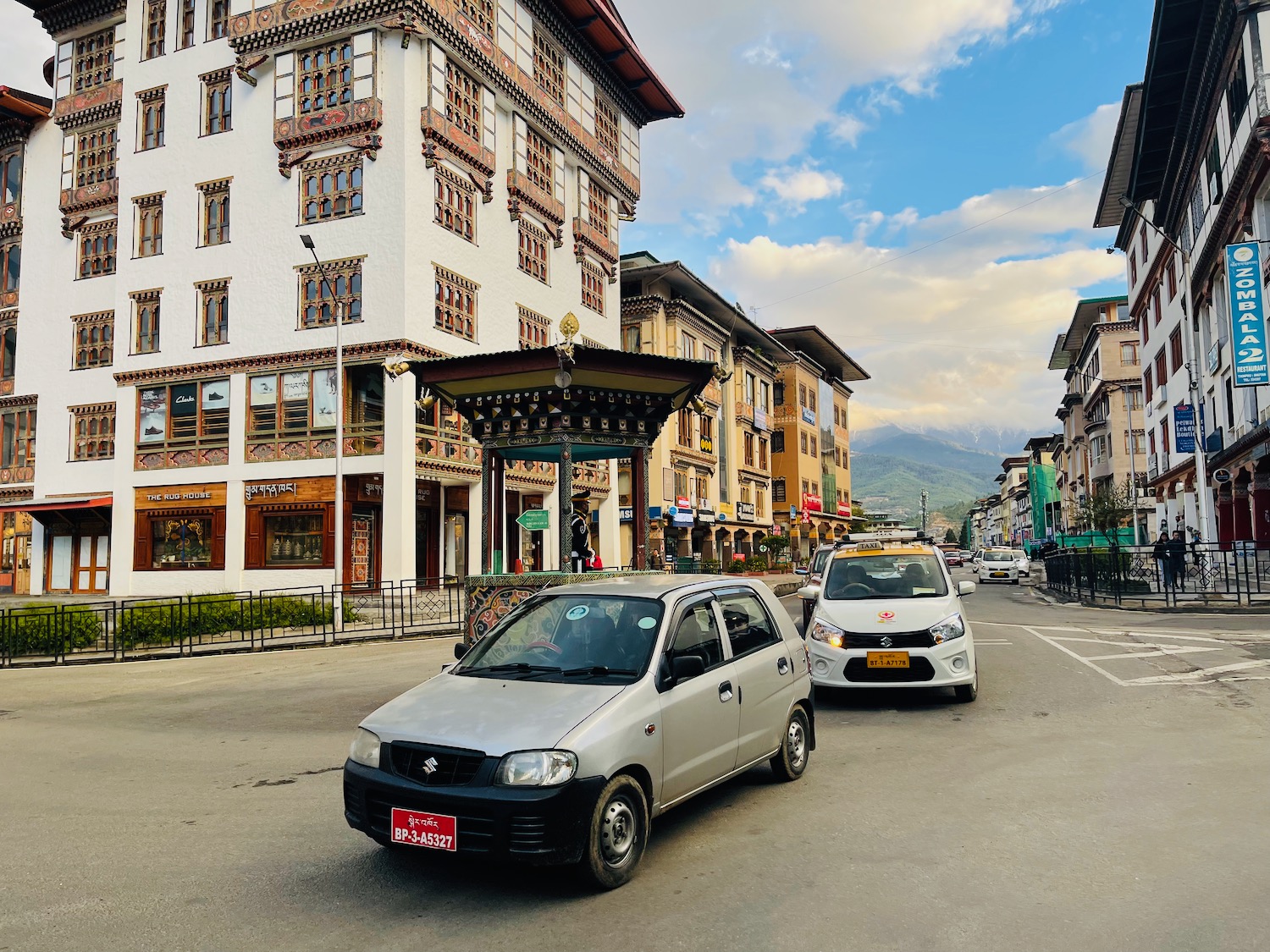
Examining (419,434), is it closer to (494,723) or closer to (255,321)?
(255,321)

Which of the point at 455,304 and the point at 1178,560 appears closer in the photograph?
the point at 1178,560

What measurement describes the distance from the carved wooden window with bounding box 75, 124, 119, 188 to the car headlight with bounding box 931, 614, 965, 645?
38427mm

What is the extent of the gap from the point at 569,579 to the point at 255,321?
2464 centimetres

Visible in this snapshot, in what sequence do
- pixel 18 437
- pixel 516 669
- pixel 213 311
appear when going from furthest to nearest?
pixel 18 437 → pixel 213 311 → pixel 516 669

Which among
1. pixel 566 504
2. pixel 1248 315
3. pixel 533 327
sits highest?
pixel 533 327

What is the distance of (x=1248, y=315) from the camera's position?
2598cm

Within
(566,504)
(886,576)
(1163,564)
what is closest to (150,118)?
(566,504)

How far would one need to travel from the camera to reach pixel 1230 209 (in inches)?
1120

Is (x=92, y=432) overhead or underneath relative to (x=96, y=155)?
underneath

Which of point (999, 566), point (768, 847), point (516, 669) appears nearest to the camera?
point (768, 847)

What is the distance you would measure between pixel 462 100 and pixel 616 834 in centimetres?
3240

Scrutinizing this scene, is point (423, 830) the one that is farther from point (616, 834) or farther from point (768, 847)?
point (768, 847)

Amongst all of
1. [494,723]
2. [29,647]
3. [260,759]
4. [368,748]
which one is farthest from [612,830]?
[29,647]

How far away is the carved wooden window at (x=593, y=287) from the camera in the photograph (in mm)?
42188
